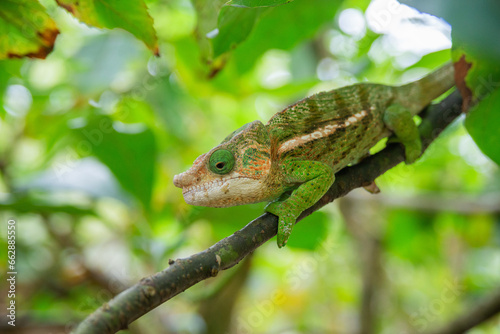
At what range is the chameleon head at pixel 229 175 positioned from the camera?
1411mm

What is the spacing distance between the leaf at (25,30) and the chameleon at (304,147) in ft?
1.86

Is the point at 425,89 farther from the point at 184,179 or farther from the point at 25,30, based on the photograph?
the point at 25,30

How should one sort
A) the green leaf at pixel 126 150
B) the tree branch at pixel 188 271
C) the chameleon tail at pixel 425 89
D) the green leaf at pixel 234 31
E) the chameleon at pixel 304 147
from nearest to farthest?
the tree branch at pixel 188 271 → the green leaf at pixel 234 31 → the chameleon at pixel 304 147 → the chameleon tail at pixel 425 89 → the green leaf at pixel 126 150

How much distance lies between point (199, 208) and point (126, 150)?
0.49m

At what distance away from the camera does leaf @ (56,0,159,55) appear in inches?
45.5

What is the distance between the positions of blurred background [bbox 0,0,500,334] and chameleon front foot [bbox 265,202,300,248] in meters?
0.60

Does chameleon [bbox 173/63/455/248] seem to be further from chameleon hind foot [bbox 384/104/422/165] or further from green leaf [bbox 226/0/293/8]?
green leaf [bbox 226/0/293/8]

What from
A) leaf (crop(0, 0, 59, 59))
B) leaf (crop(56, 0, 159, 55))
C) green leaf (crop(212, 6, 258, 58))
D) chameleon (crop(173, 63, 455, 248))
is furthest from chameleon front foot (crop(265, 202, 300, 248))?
leaf (crop(0, 0, 59, 59))

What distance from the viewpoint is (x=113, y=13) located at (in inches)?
46.3

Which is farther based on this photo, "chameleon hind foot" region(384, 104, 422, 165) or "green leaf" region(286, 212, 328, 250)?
"green leaf" region(286, 212, 328, 250)

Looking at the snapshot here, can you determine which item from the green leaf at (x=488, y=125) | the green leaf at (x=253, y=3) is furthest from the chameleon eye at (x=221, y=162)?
the green leaf at (x=488, y=125)

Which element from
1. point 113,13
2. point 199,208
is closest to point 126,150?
point 199,208

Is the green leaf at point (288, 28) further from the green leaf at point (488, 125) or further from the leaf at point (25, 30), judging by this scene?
the leaf at point (25, 30)

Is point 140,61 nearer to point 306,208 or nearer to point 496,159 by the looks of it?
point 306,208
